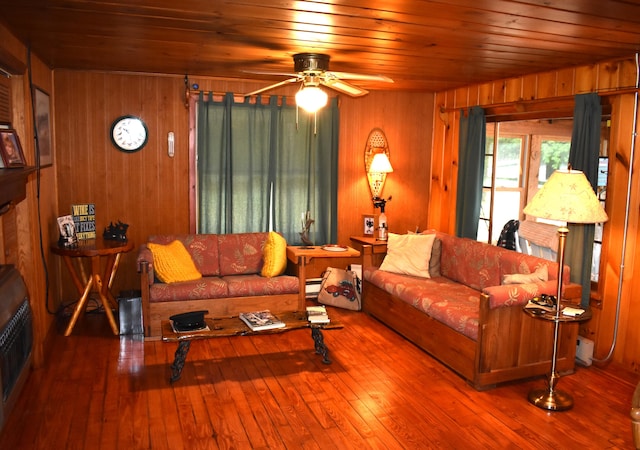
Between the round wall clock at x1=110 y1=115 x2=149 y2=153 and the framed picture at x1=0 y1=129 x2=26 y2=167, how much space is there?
211cm

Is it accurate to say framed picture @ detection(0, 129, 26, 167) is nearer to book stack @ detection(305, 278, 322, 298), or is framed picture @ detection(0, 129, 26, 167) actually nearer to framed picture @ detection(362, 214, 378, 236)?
book stack @ detection(305, 278, 322, 298)

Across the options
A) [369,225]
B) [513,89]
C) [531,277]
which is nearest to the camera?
[531,277]

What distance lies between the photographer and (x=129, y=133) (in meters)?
5.52

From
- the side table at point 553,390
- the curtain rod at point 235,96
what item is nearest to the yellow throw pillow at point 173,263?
the curtain rod at point 235,96

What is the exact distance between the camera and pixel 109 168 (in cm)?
551

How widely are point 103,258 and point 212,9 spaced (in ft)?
11.6

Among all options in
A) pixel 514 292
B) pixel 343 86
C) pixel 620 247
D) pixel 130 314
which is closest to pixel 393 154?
pixel 343 86

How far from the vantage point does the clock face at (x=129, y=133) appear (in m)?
5.48

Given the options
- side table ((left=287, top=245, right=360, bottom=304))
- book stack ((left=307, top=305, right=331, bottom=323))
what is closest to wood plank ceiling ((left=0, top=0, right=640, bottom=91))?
side table ((left=287, top=245, right=360, bottom=304))

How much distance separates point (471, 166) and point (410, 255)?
1.16 meters

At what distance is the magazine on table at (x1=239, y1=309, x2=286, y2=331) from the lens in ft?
13.0

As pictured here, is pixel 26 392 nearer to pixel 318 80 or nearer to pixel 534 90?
pixel 318 80

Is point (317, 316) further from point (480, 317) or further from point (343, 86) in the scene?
point (343, 86)

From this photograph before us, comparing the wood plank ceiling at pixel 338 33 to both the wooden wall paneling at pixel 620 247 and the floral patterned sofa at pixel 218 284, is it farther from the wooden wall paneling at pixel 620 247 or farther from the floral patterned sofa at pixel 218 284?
the floral patterned sofa at pixel 218 284
